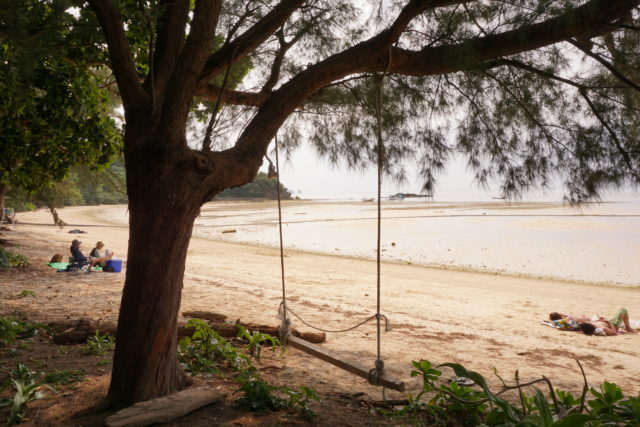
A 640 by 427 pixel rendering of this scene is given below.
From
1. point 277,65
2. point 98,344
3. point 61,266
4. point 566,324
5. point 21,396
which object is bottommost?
point 566,324

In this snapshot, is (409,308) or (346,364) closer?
(346,364)

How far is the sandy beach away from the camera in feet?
16.0

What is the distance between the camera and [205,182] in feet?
9.54

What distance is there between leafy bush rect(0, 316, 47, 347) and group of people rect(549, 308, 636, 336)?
689 cm

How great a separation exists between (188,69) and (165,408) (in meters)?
2.08

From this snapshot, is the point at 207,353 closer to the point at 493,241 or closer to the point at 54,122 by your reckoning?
the point at 54,122

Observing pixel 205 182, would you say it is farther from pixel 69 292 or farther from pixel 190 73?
pixel 69 292

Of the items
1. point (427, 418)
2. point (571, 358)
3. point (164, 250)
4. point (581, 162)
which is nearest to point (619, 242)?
point (571, 358)

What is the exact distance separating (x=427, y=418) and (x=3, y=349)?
3.48m

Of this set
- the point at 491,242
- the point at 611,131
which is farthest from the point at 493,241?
the point at 611,131

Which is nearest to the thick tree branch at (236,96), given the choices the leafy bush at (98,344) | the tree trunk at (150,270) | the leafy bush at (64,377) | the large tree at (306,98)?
the large tree at (306,98)

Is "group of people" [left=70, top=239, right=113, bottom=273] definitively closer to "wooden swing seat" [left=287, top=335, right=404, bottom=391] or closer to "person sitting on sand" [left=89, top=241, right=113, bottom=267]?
"person sitting on sand" [left=89, top=241, right=113, bottom=267]

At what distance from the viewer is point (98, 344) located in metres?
4.07

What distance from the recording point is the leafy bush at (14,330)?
159 inches
